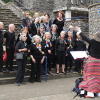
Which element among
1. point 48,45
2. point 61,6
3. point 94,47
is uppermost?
point 61,6

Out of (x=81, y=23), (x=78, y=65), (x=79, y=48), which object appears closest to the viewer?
(x=79, y=48)

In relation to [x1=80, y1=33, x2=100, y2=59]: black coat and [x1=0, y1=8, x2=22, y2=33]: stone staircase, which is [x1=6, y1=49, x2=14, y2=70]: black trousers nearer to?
[x1=80, y1=33, x2=100, y2=59]: black coat

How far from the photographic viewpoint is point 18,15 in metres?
15.5

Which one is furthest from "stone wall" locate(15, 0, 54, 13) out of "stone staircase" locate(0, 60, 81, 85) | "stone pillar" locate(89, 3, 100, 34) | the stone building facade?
"stone staircase" locate(0, 60, 81, 85)

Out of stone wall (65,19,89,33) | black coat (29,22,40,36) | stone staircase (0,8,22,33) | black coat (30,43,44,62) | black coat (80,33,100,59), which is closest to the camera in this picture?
black coat (80,33,100,59)

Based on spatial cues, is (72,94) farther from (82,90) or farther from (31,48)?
(31,48)

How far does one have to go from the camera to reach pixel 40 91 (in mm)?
7805

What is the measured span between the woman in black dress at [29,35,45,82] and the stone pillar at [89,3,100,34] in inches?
267

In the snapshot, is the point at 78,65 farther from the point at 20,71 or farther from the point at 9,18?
the point at 9,18

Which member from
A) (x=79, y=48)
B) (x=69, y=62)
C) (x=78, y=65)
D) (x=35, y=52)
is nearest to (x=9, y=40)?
(x=35, y=52)

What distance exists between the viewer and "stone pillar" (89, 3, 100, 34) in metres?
14.9

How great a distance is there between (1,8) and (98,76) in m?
11.3

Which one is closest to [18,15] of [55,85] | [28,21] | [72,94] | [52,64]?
[28,21]

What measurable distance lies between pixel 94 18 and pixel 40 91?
27.9 feet
